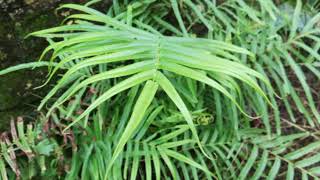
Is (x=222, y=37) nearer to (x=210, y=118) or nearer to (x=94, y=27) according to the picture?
(x=210, y=118)

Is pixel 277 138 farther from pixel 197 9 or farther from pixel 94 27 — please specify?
pixel 94 27

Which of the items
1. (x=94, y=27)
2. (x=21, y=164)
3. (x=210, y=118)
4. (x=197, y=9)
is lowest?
(x=21, y=164)

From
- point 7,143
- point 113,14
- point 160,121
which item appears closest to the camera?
point 7,143

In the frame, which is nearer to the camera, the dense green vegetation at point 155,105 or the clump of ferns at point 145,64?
the clump of ferns at point 145,64

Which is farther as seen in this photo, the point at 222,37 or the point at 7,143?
the point at 222,37

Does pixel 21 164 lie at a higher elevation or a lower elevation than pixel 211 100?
lower

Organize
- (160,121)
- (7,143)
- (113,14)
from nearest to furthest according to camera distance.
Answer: (7,143), (160,121), (113,14)

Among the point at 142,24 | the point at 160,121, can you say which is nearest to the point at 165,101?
the point at 160,121

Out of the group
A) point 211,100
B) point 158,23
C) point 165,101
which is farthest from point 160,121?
point 158,23

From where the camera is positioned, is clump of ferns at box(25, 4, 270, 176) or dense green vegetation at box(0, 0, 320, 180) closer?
clump of ferns at box(25, 4, 270, 176)

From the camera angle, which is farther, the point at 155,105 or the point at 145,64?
the point at 155,105
